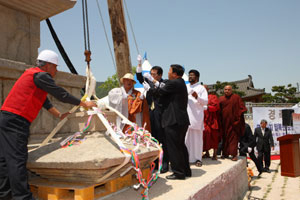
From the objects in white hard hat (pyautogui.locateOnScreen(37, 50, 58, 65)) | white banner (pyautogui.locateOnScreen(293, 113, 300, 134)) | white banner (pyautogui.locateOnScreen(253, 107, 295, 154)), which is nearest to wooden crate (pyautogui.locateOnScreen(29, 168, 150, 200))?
white hard hat (pyautogui.locateOnScreen(37, 50, 58, 65))

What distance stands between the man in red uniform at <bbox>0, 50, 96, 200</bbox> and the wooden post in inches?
206

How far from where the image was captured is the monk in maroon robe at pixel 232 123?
5312 millimetres

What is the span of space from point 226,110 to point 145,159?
311cm

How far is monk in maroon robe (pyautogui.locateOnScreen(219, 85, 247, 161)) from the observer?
5.31 metres

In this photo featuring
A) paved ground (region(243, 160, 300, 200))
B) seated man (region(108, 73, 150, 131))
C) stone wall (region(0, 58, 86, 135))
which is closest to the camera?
stone wall (region(0, 58, 86, 135))

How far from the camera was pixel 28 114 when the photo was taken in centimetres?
238

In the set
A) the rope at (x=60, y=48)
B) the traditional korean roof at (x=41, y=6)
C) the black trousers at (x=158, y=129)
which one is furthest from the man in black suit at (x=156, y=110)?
the rope at (x=60, y=48)

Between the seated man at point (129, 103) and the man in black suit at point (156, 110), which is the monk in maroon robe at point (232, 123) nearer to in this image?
the man in black suit at point (156, 110)

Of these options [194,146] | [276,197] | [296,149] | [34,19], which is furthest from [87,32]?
[276,197]

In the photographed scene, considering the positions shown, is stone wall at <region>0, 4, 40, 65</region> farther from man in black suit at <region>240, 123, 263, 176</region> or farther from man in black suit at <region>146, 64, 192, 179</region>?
man in black suit at <region>240, 123, 263, 176</region>

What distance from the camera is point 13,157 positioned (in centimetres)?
225

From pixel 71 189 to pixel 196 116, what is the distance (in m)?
2.93

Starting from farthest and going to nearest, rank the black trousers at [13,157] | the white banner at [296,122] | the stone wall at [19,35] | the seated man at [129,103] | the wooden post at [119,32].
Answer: the white banner at [296,122] < the wooden post at [119,32] < the seated man at [129,103] < the stone wall at [19,35] < the black trousers at [13,157]

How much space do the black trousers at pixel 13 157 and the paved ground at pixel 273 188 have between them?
433 cm
